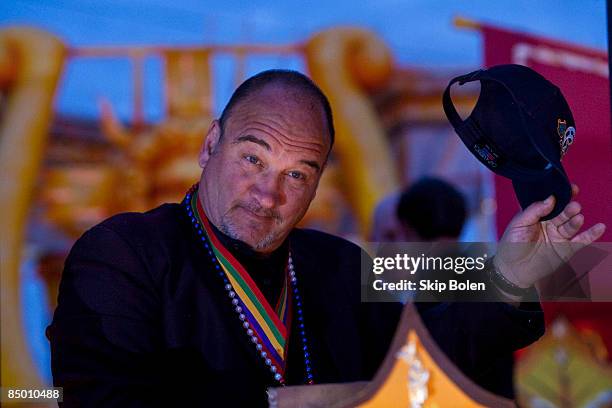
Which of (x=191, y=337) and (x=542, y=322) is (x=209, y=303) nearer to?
(x=191, y=337)

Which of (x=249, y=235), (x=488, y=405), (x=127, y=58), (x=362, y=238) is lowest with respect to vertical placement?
(x=488, y=405)

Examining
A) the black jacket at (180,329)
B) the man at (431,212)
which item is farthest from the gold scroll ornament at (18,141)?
the man at (431,212)

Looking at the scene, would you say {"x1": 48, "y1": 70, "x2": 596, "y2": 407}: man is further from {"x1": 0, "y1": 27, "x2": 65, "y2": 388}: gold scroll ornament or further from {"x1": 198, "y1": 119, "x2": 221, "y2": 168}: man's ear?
{"x1": 0, "y1": 27, "x2": 65, "y2": 388}: gold scroll ornament

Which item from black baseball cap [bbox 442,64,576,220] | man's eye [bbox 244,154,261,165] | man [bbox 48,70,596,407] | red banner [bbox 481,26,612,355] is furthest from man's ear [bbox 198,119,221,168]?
red banner [bbox 481,26,612,355]

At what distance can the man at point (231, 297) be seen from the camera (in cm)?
117

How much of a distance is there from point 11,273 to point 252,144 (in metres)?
1.22

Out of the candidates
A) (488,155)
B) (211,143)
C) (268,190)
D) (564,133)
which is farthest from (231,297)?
(564,133)

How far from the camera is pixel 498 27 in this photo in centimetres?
225

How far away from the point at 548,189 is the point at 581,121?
72 centimetres

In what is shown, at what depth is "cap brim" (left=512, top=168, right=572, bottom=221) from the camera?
3.91 feet

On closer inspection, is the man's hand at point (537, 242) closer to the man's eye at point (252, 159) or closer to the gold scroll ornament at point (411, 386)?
the gold scroll ornament at point (411, 386)

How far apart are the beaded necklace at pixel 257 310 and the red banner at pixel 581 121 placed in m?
0.64

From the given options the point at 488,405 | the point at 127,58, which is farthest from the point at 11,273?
the point at 488,405

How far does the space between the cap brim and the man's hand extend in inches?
0.7
